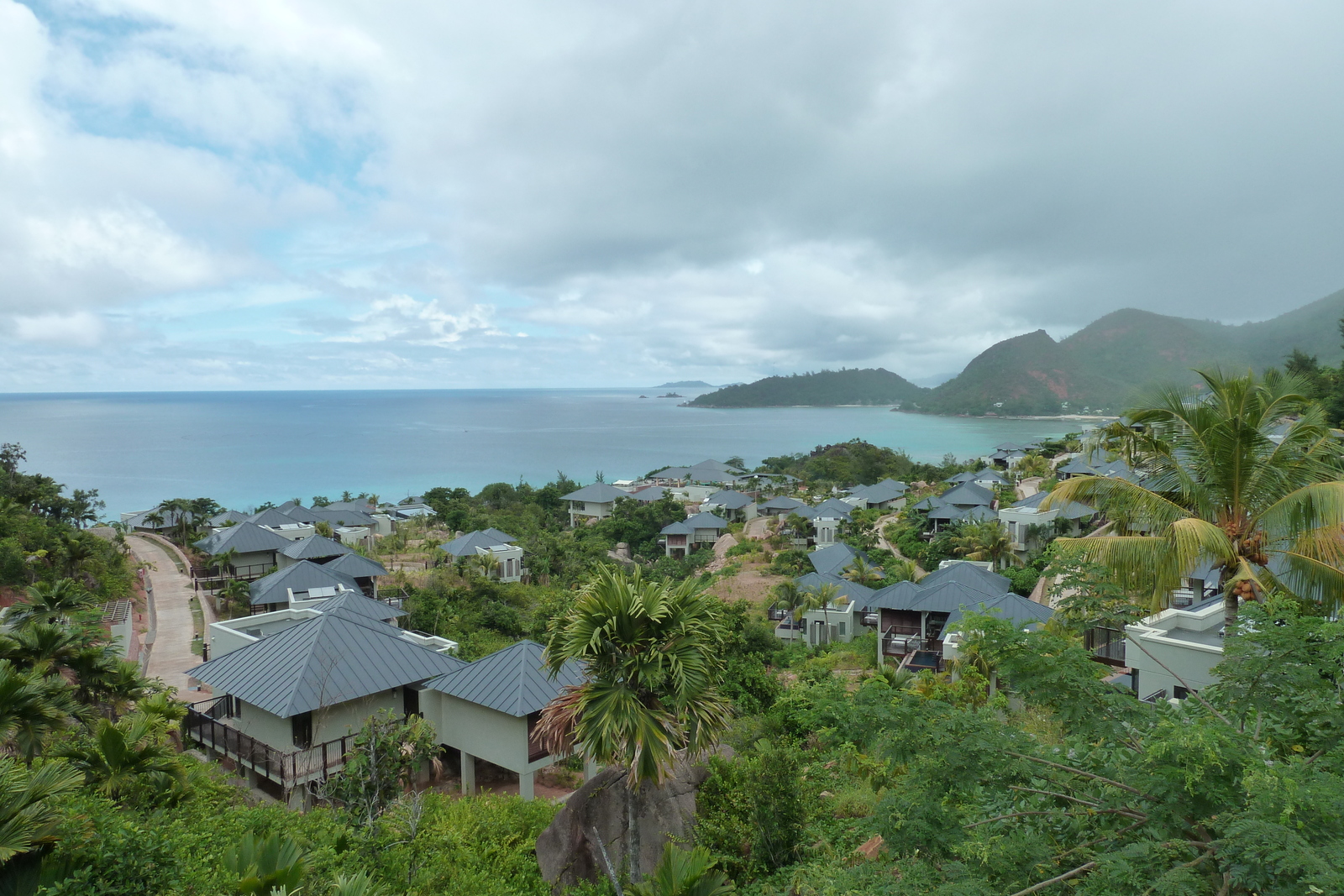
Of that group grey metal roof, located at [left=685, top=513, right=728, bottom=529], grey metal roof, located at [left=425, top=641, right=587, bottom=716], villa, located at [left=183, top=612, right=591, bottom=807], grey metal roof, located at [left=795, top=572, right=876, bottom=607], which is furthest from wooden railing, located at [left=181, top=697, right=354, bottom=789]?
grey metal roof, located at [left=685, top=513, right=728, bottom=529]

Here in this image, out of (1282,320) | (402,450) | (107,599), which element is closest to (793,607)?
(107,599)

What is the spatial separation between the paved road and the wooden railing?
397cm

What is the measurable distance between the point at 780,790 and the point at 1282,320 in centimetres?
17110

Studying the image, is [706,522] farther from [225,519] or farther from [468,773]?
[468,773]

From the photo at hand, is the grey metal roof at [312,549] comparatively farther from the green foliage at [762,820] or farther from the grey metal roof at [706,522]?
the green foliage at [762,820]

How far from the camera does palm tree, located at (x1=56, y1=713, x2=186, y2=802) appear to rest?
8695 millimetres

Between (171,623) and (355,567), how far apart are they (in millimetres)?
6495

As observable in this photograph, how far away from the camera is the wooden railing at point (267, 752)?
44.6ft

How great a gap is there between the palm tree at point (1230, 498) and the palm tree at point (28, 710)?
1376cm

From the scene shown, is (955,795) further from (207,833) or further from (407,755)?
(407,755)

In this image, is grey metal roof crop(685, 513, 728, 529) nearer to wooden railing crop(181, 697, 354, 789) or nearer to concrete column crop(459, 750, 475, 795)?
concrete column crop(459, 750, 475, 795)

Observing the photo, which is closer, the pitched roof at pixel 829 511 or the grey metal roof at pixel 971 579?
the grey metal roof at pixel 971 579

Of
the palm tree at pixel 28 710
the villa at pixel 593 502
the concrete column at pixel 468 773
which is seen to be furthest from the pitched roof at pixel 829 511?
the palm tree at pixel 28 710

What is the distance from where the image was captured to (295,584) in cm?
2617
